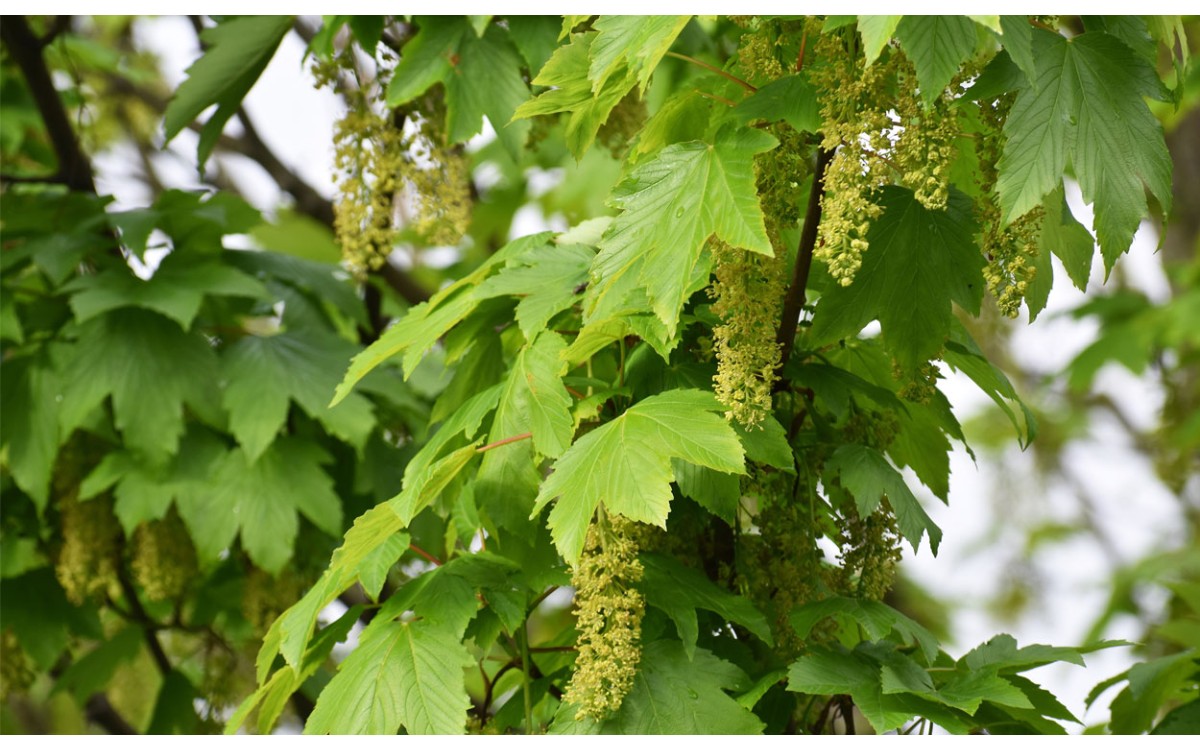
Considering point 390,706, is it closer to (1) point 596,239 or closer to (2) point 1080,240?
(1) point 596,239

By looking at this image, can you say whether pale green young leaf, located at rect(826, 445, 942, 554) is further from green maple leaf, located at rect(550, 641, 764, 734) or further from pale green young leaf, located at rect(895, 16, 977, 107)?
pale green young leaf, located at rect(895, 16, 977, 107)

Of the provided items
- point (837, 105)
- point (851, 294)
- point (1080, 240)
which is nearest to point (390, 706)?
point (851, 294)

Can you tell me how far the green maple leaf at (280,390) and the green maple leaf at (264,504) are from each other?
7 centimetres

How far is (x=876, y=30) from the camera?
1203mm

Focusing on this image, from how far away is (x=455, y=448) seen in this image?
5.48 feet

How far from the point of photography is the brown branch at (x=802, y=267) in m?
1.43

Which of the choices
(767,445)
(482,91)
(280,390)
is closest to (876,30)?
(767,445)

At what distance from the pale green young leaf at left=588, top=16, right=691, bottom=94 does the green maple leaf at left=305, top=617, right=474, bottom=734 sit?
0.68m

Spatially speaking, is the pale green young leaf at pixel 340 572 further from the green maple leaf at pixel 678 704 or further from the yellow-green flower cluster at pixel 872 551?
the yellow-green flower cluster at pixel 872 551

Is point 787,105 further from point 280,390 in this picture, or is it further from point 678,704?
point 280,390

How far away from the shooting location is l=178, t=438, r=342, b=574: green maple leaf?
93.2 inches

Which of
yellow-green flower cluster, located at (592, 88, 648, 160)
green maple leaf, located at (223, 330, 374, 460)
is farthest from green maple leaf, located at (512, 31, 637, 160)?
green maple leaf, located at (223, 330, 374, 460)

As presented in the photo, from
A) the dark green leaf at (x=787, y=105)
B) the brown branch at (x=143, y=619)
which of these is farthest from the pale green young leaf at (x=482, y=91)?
the brown branch at (x=143, y=619)

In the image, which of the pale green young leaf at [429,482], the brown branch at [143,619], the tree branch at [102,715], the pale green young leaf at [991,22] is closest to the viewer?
the pale green young leaf at [991,22]
